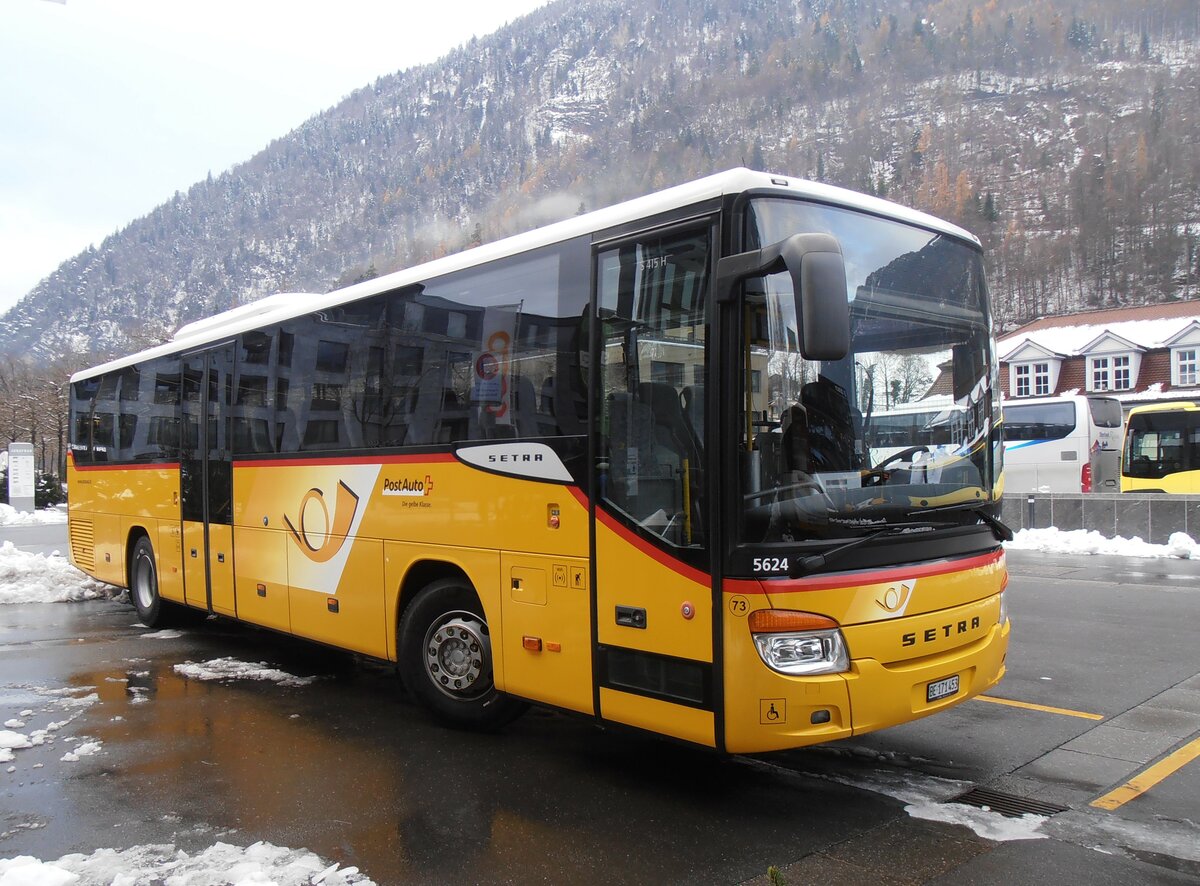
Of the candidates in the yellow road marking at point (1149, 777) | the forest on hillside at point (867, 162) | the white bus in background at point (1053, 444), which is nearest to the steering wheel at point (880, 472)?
the yellow road marking at point (1149, 777)

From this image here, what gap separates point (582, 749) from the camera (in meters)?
5.96

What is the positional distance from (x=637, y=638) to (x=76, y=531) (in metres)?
10.9

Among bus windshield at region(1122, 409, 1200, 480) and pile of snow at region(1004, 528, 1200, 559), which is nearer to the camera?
pile of snow at region(1004, 528, 1200, 559)

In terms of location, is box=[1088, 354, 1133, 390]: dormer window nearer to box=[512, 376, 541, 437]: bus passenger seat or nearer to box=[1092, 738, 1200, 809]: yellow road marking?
box=[1092, 738, 1200, 809]: yellow road marking

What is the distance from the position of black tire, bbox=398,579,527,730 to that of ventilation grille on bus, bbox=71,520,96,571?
7730 millimetres

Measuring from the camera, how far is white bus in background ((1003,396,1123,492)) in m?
28.9

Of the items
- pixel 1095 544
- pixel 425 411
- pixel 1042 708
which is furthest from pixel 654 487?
pixel 1095 544

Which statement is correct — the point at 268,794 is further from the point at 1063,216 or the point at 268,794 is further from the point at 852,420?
the point at 1063,216

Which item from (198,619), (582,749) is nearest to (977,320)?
(582,749)

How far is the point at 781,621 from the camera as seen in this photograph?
14.1 feet

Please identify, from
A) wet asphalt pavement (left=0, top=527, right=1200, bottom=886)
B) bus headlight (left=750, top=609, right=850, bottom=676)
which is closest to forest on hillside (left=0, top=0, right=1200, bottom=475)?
wet asphalt pavement (left=0, top=527, right=1200, bottom=886)

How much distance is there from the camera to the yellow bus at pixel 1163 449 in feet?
86.1

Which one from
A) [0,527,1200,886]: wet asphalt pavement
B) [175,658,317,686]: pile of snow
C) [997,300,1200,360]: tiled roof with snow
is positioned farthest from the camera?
[997,300,1200,360]: tiled roof with snow

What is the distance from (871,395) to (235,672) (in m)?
6.22
